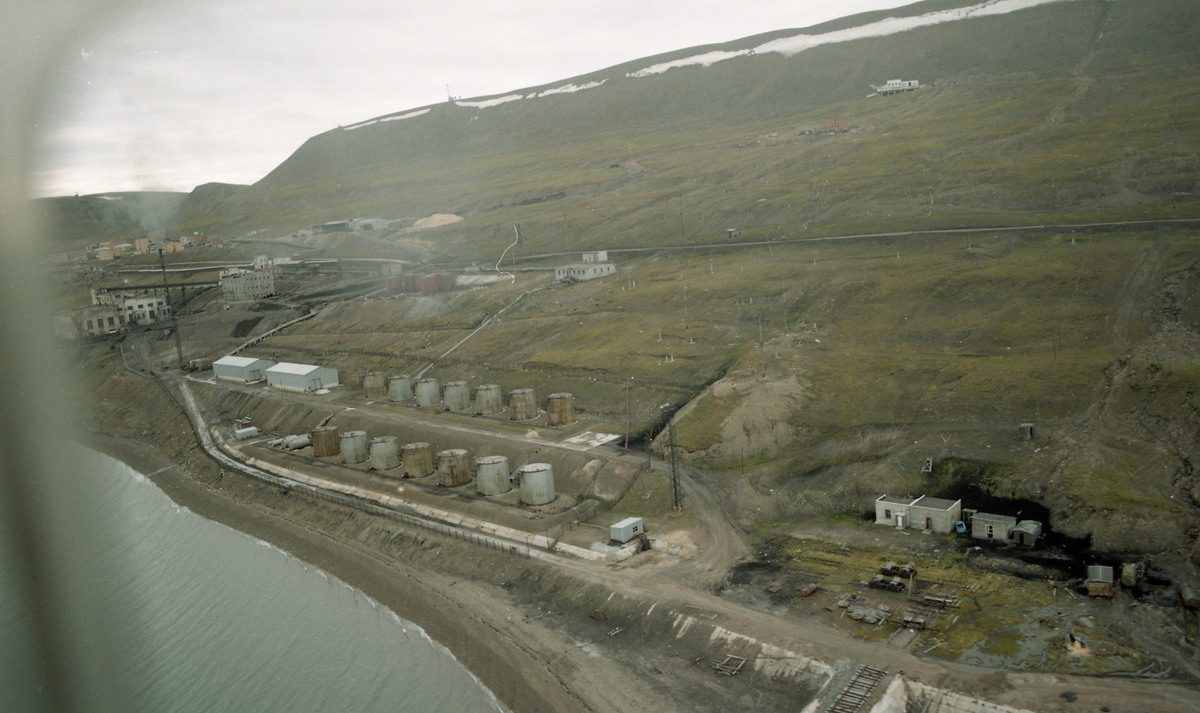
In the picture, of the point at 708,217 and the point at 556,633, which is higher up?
the point at 708,217

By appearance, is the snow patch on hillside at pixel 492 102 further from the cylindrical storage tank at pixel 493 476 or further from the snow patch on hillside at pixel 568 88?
the cylindrical storage tank at pixel 493 476

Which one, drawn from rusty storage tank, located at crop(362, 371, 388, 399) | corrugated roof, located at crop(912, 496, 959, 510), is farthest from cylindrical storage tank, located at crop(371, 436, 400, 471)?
corrugated roof, located at crop(912, 496, 959, 510)

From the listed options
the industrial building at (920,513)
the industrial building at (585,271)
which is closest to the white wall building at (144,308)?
the industrial building at (585,271)

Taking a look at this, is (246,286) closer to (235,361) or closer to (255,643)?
(235,361)

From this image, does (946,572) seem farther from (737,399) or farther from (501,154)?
(501,154)

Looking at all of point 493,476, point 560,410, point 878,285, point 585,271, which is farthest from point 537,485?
point 585,271

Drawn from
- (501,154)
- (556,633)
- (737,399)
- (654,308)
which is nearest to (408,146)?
(501,154)
